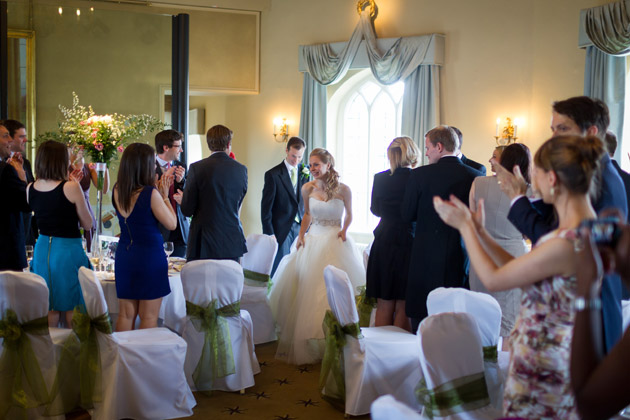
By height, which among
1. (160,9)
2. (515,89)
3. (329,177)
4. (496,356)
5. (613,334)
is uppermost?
(160,9)

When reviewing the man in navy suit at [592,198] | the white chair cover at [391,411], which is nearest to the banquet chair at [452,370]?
the man in navy suit at [592,198]

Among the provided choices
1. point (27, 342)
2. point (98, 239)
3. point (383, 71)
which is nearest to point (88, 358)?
point (27, 342)

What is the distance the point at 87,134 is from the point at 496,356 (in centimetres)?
349

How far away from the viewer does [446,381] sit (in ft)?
8.66

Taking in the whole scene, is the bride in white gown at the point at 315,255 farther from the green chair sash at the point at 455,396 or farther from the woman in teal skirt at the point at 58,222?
the green chair sash at the point at 455,396

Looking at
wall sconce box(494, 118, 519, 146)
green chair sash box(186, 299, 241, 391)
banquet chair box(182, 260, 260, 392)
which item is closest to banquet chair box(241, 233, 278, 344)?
banquet chair box(182, 260, 260, 392)

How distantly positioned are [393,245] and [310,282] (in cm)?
92

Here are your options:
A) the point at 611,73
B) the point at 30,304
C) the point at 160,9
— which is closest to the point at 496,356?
the point at 30,304

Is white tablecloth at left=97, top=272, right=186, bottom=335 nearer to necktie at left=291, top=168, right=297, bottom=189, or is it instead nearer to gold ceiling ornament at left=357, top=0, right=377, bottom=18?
necktie at left=291, top=168, right=297, bottom=189

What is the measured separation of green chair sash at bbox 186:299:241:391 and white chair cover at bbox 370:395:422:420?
2.61 meters

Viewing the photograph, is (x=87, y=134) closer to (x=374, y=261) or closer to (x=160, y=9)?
(x=374, y=261)

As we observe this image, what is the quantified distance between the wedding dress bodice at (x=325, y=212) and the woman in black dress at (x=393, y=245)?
2.92 ft

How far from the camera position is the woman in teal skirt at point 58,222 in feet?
13.2

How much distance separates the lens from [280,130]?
31.8 ft
